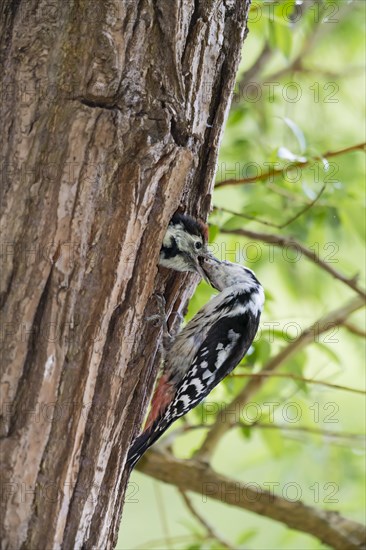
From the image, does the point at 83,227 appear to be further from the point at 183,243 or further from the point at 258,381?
the point at 258,381

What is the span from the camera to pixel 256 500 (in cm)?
374

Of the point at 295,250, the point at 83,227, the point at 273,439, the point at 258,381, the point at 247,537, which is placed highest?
the point at 83,227

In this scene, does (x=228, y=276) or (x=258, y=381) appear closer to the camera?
(x=228, y=276)

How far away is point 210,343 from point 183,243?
706 mm

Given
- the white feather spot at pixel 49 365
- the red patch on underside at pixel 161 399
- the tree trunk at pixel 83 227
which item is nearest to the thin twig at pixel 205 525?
the red patch on underside at pixel 161 399

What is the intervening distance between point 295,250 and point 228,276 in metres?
0.56

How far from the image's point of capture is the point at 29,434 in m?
2.11

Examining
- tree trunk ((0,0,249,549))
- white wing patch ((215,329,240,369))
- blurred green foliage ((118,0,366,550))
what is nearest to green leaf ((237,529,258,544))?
blurred green foliage ((118,0,366,550))

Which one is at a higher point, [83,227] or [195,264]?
[83,227]

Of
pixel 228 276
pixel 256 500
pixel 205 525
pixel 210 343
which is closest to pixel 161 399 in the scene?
pixel 210 343

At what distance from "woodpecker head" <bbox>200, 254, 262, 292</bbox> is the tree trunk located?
0.99 metres

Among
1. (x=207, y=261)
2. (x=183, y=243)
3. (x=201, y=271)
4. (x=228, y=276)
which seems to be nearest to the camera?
(x=183, y=243)

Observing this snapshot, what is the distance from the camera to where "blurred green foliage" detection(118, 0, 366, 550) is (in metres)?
3.61

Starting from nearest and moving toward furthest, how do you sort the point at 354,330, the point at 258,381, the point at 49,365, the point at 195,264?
the point at 49,365
the point at 195,264
the point at 258,381
the point at 354,330
